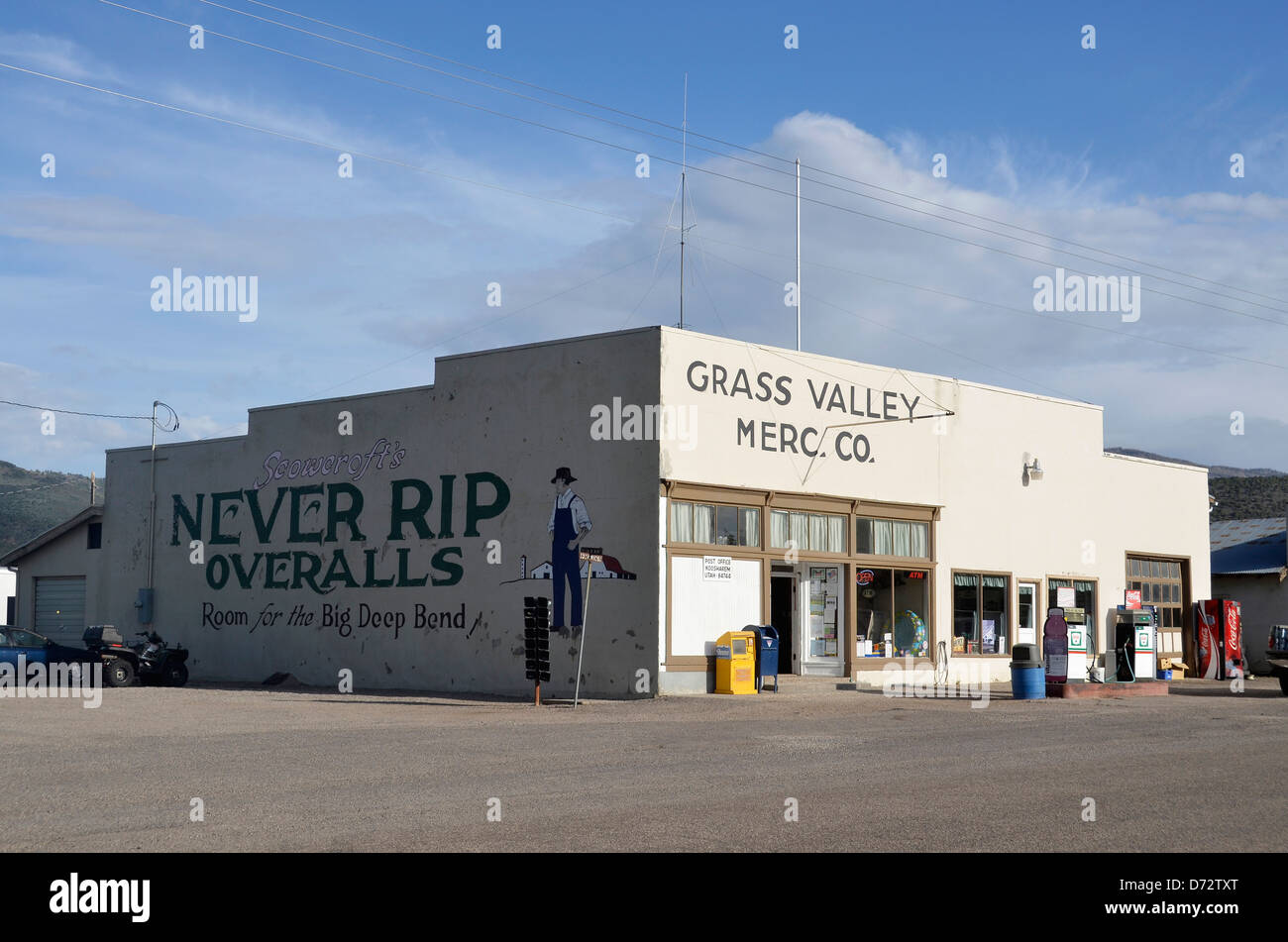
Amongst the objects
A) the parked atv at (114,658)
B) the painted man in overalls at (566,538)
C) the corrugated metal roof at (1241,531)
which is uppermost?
the corrugated metal roof at (1241,531)

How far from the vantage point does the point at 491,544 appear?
99.7 ft

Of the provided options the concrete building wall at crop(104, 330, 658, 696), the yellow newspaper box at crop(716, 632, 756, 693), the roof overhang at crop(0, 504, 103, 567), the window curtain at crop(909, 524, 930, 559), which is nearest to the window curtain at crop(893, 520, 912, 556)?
the window curtain at crop(909, 524, 930, 559)

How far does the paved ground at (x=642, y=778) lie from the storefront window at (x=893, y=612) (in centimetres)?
738

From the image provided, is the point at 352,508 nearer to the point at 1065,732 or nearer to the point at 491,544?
the point at 491,544

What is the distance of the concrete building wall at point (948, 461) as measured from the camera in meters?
28.7

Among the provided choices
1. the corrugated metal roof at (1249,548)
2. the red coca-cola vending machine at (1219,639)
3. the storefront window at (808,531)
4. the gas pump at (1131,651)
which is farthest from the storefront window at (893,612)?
the corrugated metal roof at (1249,548)

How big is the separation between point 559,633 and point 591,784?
52.2 ft

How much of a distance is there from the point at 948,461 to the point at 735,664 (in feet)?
31.1

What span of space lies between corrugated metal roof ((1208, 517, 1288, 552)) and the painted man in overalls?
3007 cm

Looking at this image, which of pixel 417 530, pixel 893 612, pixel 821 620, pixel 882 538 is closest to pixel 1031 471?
pixel 882 538

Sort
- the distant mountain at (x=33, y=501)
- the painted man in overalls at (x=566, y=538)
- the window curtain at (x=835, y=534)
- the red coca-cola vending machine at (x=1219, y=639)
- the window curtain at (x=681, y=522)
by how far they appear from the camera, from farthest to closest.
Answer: the distant mountain at (x=33, y=501) → the red coca-cola vending machine at (x=1219, y=639) → the window curtain at (x=835, y=534) → the painted man in overalls at (x=566, y=538) → the window curtain at (x=681, y=522)

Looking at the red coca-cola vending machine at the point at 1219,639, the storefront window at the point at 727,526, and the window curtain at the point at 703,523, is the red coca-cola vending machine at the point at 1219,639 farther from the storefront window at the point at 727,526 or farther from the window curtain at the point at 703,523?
the window curtain at the point at 703,523

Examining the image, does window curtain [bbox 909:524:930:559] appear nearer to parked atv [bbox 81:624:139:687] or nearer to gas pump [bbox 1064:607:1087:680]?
gas pump [bbox 1064:607:1087:680]

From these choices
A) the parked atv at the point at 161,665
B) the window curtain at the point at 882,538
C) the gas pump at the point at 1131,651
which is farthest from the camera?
the parked atv at the point at 161,665
